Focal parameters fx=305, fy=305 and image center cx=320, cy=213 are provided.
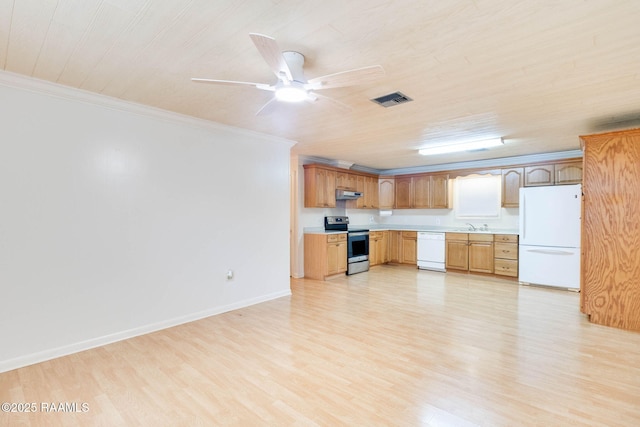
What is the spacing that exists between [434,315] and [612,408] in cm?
185

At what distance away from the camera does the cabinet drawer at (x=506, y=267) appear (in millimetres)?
5520

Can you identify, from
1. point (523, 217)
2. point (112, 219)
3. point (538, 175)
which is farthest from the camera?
point (538, 175)

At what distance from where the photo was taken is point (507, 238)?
5.60m

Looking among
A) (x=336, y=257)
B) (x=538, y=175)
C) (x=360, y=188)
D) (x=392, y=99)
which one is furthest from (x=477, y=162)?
(x=392, y=99)

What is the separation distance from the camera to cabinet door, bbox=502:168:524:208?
18.9 ft

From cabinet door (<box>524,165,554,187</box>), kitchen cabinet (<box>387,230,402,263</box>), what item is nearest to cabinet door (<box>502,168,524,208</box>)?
cabinet door (<box>524,165,554,187</box>)

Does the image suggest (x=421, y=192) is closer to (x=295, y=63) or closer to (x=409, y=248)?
(x=409, y=248)

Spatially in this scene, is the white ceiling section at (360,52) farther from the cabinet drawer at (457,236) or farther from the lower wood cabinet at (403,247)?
the lower wood cabinet at (403,247)

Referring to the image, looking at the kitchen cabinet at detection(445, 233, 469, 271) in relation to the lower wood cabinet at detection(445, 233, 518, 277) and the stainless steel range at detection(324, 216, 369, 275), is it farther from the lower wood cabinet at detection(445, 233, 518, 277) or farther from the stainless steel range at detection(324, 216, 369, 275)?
the stainless steel range at detection(324, 216, 369, 275)

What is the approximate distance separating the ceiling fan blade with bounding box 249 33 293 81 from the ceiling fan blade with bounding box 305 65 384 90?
0.63ft

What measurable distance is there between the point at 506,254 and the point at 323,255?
3.37m

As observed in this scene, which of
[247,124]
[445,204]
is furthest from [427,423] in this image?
[445,204]

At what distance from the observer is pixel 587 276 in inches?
140

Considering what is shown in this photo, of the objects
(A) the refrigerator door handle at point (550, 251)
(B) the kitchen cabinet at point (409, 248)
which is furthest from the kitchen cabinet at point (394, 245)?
(A) the refrigerator door handle at point (550, 251)
